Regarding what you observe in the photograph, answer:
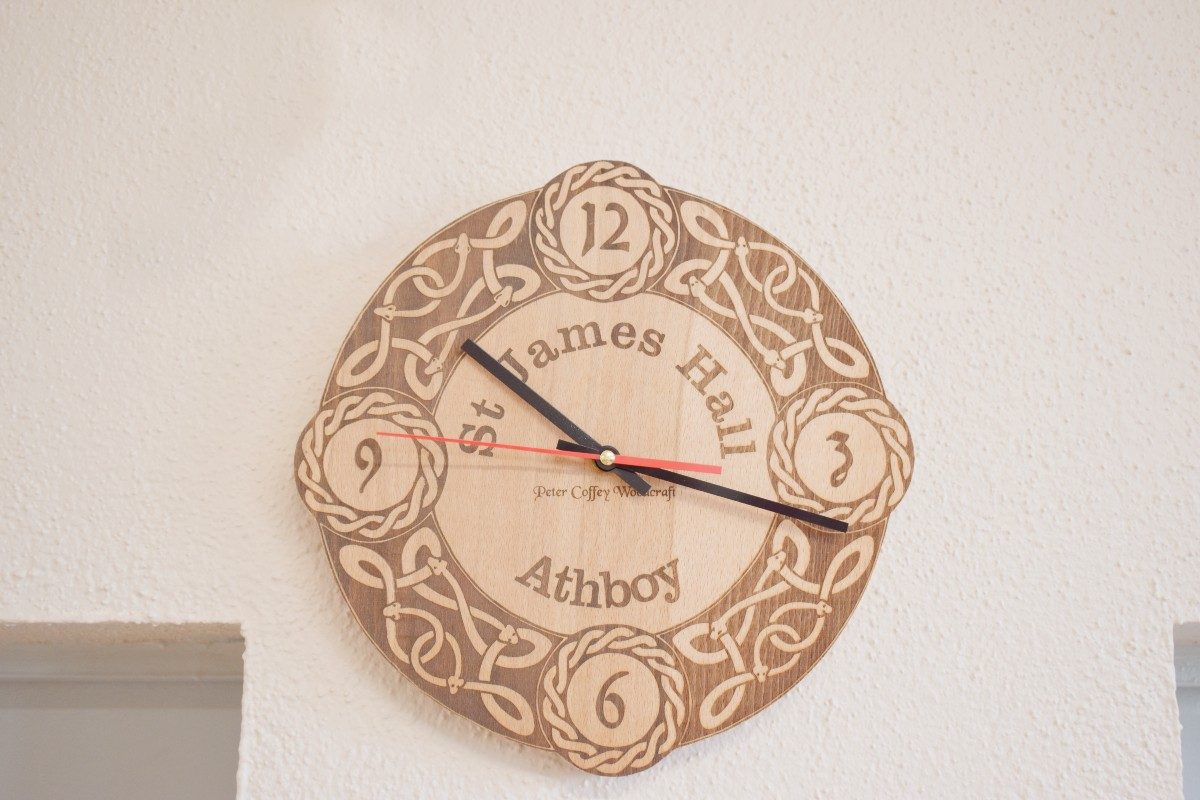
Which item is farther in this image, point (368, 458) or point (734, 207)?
point (734, 207)

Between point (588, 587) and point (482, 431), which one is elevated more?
point (482, 431)

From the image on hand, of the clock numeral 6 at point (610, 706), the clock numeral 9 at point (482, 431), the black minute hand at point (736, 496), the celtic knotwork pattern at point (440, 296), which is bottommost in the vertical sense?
the clock numeral 6 at point (610, 706)

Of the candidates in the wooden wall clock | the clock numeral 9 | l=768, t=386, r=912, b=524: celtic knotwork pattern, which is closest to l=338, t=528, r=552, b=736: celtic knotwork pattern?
the wooden wall clock

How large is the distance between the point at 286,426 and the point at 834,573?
0.64 meters

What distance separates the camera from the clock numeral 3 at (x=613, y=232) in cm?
94

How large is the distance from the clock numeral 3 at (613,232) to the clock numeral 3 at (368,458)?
320 millimetres

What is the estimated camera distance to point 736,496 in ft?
2.90

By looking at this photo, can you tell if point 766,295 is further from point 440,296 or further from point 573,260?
point 440,296

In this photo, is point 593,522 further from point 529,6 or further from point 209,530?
point 529,6

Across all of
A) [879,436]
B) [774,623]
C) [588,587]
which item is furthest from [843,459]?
[588,587]

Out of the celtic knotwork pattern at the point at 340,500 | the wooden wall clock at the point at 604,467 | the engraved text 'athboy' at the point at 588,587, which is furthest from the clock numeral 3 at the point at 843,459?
the celtic knotwork pattern at the point at 340,500

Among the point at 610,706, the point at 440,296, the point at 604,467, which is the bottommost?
the point at 610,706

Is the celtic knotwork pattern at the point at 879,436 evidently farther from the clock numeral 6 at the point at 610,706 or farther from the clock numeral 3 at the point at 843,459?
the clock numeral 6 at the point at 610,706

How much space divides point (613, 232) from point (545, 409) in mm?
222
